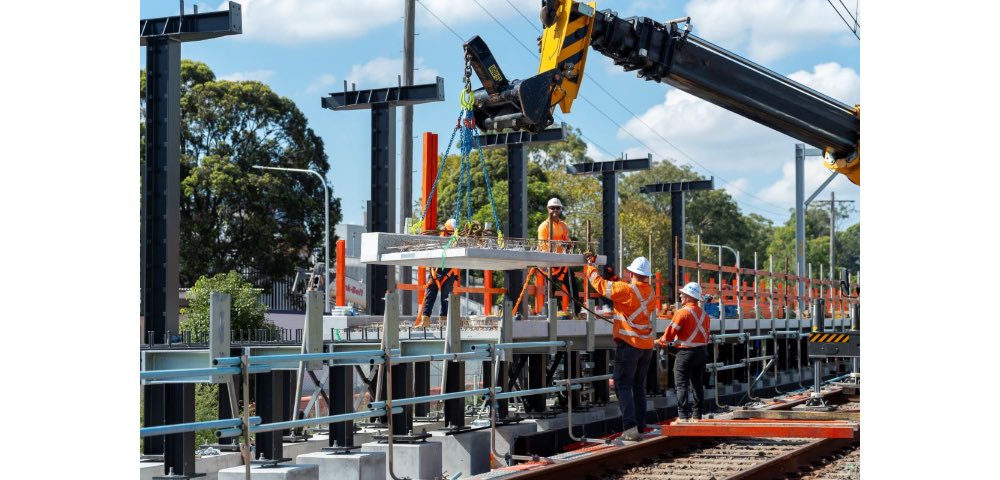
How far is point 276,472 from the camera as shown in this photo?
8.77m

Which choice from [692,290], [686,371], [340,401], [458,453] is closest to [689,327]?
[692,290]

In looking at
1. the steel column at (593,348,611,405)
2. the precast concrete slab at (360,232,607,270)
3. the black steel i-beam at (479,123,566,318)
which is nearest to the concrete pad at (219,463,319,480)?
the precast concrete slab at (360,232,607,270)

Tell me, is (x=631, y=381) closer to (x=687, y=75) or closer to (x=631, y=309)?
(x=631, y=309)

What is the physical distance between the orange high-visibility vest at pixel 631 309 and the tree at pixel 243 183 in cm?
2790

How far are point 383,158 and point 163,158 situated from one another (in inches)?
200

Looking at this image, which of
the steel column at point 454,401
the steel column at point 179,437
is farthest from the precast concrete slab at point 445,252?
the steel column at point 179,437

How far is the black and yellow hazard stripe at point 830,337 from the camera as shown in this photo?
1472cm

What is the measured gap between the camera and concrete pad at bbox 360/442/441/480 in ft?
35.7

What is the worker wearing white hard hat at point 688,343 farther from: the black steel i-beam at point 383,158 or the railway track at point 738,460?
the black steel i-beam at point 383,158

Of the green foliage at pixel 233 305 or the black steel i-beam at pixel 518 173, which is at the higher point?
the black steel i-beam at pixel 518 173

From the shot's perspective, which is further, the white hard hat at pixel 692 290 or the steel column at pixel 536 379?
the steel column at pixel 536 379

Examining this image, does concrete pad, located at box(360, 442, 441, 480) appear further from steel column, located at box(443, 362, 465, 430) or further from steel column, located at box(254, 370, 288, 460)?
steel column, located at box(254, 370, 288, 460)

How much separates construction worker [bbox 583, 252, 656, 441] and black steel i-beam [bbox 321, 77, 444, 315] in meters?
5.68
